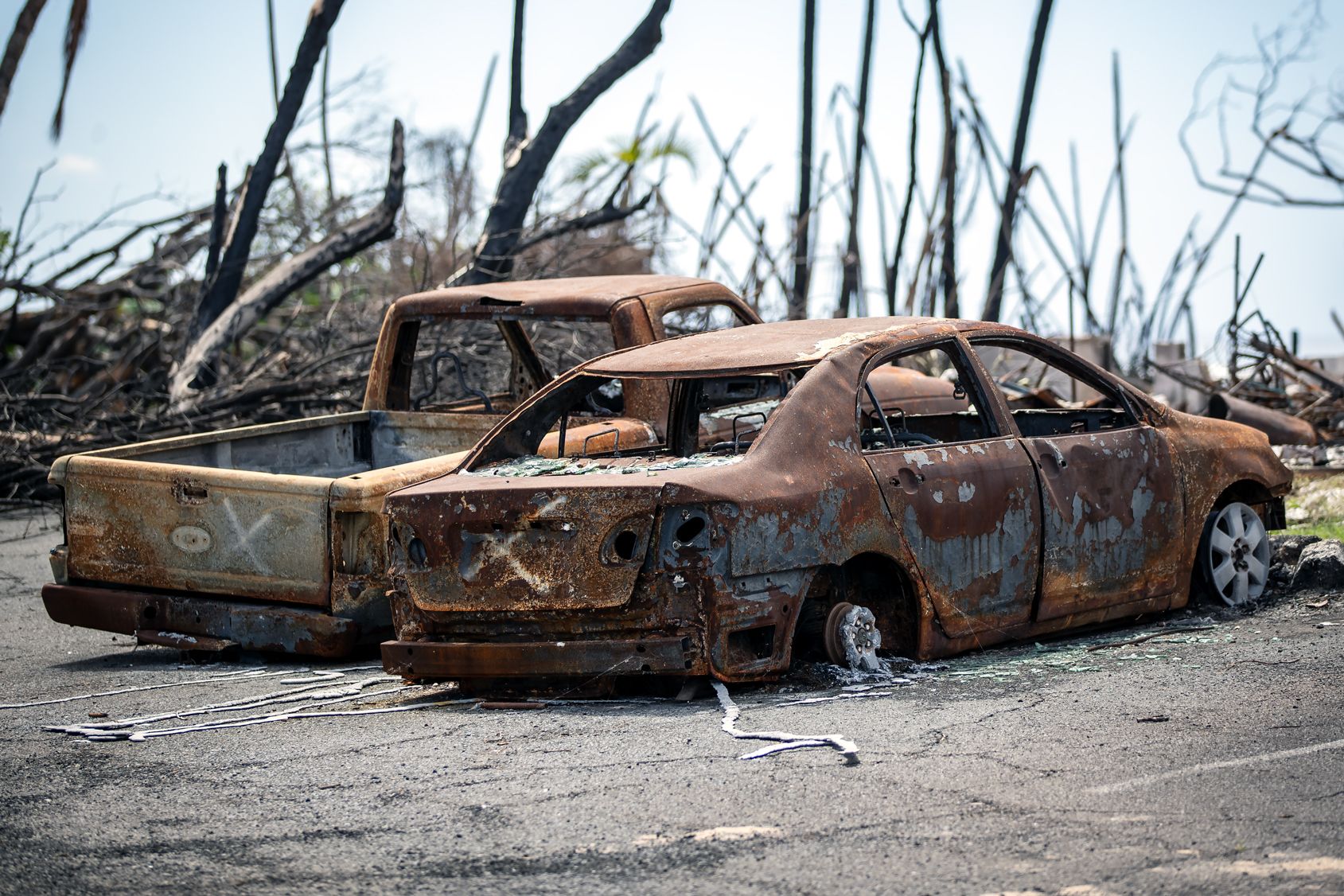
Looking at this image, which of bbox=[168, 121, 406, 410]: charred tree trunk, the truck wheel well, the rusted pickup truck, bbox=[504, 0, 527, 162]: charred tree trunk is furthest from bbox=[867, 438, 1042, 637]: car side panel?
bbox=[504, 0, 527, 162]: charred tree trunk

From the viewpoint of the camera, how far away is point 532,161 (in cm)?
1532

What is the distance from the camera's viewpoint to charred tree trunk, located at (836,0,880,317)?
17781 millimetres

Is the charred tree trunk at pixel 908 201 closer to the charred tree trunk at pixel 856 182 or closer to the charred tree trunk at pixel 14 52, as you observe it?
the charred tree trunk at pixel 856 182

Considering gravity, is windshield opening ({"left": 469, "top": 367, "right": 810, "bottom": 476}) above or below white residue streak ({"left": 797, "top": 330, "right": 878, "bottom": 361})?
below

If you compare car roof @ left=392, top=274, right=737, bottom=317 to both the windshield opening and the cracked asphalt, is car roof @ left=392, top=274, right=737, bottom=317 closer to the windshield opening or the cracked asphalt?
the windshield opening

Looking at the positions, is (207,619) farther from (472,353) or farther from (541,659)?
(472,353)

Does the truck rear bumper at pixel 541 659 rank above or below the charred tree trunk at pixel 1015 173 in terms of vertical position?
below

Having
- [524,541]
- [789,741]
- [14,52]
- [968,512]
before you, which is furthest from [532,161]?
[789,741]

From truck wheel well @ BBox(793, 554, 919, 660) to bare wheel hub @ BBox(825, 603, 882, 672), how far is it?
0.08 m

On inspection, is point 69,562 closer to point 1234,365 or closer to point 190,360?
point 190,360

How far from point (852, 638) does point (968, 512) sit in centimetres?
74

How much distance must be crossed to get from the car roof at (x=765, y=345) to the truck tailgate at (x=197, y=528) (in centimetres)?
144

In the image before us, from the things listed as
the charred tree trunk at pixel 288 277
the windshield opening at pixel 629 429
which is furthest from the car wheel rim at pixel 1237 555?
the charred tree trunk at pixel 288 277

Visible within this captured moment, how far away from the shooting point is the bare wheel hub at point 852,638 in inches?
221
